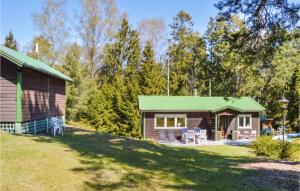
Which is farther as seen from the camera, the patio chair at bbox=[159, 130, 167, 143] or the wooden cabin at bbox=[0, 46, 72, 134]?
the patio chair at bbox=[159, 130, 167, 143]

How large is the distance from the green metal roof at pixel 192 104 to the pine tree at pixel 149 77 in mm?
9112

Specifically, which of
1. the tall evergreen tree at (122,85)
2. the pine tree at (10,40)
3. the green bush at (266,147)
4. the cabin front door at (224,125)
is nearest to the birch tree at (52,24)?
the tall evergreen tree at (122,85)

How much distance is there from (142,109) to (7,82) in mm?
15565

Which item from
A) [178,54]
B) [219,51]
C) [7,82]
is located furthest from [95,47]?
[7,82]

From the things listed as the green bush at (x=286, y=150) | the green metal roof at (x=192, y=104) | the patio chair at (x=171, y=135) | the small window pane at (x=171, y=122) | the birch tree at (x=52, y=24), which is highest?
the birch tree at (x=52, y=24)

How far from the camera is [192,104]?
31.6 m

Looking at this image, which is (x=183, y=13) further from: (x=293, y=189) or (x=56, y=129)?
(x=293, y=189)

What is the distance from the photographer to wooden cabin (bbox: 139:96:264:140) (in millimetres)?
30375

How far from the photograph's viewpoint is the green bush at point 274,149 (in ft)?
51.1

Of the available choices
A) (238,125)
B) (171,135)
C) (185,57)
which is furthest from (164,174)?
(185,57)

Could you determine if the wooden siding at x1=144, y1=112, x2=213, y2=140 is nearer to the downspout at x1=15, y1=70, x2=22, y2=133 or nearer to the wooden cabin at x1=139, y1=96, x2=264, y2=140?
the wooden cabin at x1=139, y1=96, x2=264, y2=140

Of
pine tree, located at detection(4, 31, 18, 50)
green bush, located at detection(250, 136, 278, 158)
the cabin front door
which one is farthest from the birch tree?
green bush, located at detection(250, 136, 278, 158)

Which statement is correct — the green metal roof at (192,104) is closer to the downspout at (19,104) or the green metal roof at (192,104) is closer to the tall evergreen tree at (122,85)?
the tall evergreen tree at (122,85)

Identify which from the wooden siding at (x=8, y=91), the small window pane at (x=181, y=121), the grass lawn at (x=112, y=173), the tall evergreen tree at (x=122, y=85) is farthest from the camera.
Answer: the tall evergreen tree at (x=122, y=85)
